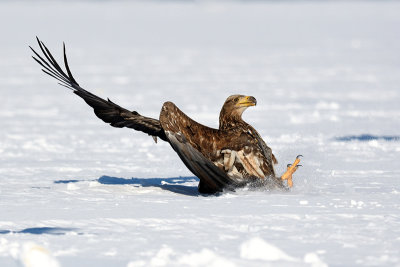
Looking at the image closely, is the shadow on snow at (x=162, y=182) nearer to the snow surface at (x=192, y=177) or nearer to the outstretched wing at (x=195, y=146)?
the snow surface at (x=192, y=177)

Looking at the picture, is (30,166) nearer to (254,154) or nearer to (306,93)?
(254,154)

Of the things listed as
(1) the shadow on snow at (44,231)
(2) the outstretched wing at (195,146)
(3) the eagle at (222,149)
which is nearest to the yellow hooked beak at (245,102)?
(3) the eagle at (222,149)

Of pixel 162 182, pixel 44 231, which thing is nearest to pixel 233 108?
pixel 162 182

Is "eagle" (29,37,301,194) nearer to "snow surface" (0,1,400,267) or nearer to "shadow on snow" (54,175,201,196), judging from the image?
"snow surface" (0,1,400,267)

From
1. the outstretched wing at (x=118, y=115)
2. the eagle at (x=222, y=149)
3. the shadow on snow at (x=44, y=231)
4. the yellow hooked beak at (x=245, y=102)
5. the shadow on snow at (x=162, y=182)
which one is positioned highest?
the yellow hooked beak at (x=245, y=102)

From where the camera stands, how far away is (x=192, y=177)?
791cm

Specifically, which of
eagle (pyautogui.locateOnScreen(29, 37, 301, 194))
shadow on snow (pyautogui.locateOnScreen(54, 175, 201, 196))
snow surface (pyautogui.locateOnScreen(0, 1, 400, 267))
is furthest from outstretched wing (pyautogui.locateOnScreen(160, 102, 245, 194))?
shadow on snow (pyautogui.locateOnScreen(54, 175, 201, 196))

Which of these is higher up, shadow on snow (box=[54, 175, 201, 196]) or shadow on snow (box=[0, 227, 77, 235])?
shadow on snow (box=[54, 175, 201, 196])

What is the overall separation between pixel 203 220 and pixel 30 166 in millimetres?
3483

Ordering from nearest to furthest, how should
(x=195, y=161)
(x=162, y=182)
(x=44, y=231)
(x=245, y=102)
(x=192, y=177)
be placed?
(x=44, y=231), (x=195, y=161), (x=245, y=102), (x=162, y=182), (x=192, y=177)

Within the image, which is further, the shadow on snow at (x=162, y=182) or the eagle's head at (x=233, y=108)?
the shadow on snow at (x=162, y=182)

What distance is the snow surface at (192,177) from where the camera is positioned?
4.53 metres

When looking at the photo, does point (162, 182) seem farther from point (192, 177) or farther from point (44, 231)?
point (44, 231)

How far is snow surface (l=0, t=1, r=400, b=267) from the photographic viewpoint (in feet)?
14.9
